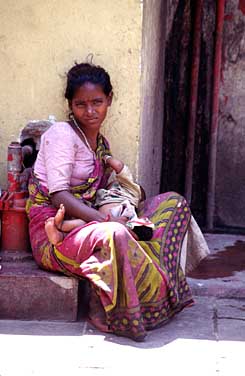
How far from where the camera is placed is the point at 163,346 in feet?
13.1

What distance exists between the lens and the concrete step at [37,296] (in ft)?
14.1

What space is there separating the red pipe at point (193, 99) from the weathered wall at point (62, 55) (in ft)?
4.41

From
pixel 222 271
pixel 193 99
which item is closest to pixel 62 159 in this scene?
pixel 222 271

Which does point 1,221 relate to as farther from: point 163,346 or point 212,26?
point 212,26

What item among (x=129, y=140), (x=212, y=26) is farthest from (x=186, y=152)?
(x=129, y=140)

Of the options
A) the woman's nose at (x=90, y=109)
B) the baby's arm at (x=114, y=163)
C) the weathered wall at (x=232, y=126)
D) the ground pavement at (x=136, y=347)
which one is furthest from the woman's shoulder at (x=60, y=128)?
the weathered wall at (x=232, y=126)

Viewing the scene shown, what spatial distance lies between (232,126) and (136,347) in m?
Result: 2.65

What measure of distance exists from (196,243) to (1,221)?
1132 millimetres

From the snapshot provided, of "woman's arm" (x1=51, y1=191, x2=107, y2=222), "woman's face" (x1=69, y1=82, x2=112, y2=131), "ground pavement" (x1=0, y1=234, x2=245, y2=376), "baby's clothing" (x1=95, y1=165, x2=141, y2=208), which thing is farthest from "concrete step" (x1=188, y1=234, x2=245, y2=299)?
"woman's face" (x1=69, y1=82, x2=112, y2=131)

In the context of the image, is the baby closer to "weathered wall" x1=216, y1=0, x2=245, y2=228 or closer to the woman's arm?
the woman's arm

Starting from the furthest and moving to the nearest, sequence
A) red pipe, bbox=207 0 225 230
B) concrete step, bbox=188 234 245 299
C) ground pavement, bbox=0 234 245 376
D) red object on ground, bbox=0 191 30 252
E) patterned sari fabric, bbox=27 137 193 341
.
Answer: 1. red pipe, bbox=207 0 225 230
2. concrete step, bbox=188 234 245 299
3. red object on ground, bbox=0 191 30 252
4. patterned sari fabric, bbox=27 137 193 341
5. ground pavement, bbox=0 234 245 376

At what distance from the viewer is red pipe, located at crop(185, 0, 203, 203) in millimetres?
5941

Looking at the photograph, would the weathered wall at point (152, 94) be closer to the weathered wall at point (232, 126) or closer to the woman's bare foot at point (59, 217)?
the weathered wall at point (232, 126)

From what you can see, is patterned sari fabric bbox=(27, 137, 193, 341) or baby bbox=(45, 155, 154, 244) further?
baby bbox=(45, 155, 154, 244)
